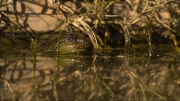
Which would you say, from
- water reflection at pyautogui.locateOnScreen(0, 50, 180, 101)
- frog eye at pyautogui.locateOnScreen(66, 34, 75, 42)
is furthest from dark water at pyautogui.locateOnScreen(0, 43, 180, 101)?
frog eye at pyautogui.locateOnScreen(66, 34, 75, 42)

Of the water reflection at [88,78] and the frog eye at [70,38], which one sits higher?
the frog eye at [70,38]

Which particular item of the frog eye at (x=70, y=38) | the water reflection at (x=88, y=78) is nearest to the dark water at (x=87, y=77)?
the water reflection at (x=88, y=78)

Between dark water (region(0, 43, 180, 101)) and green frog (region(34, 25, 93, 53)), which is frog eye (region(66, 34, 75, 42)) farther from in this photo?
dark water (region(0, 43, 180, 101))

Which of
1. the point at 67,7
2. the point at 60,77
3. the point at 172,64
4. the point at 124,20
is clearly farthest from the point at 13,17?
the point at 172,64

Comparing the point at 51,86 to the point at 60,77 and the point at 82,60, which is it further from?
the point at 82,60

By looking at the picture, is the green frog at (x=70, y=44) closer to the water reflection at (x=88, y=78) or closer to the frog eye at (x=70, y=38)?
the frog eye at (x=70, y=38)

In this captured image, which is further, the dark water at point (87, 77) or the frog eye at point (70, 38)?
the frog eye at point (70, 38)

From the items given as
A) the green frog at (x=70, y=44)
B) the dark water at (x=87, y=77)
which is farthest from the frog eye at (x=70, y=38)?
the dark water at (x=87, y=77)

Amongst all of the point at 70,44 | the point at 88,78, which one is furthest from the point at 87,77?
the point at 70,44
